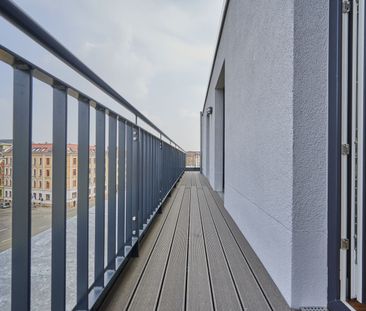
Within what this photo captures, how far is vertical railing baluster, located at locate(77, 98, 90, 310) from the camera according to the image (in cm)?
99

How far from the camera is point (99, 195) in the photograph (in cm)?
119

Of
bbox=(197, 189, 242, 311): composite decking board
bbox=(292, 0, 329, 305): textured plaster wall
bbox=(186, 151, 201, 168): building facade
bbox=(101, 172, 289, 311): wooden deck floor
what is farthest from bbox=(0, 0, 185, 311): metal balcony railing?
bbox=(186, 151, 201, 168): building facade

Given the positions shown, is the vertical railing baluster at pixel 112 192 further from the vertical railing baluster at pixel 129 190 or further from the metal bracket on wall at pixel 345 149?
the metal bracket on wall at pixel 345 149

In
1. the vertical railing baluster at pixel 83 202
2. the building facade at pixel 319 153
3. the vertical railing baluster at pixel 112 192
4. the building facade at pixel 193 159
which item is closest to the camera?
the vertical railing baluster at pixel 83 202

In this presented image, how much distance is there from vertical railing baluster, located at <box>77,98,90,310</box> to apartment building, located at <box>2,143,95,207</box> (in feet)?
0.09

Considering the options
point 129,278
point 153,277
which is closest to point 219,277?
point 153,277

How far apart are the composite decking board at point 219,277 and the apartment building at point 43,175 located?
0.83 metres

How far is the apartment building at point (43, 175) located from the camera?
2.07 ft

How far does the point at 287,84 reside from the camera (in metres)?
1.28

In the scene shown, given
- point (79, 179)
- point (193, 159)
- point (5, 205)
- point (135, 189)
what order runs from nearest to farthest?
point (5, 205) < point (79, 179) < point (135, 189) < point (193, 159)

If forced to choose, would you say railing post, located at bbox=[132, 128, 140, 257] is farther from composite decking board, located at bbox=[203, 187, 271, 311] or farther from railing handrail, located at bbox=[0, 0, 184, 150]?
railing handrail, located at bbox=[0, 0, 184, 150]

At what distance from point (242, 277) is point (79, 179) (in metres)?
1.08

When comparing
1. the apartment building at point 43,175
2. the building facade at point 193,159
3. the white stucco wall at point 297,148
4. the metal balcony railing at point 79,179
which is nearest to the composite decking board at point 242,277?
the white stucco wall at point 297,148

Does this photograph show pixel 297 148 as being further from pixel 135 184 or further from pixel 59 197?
pixel 135 184
